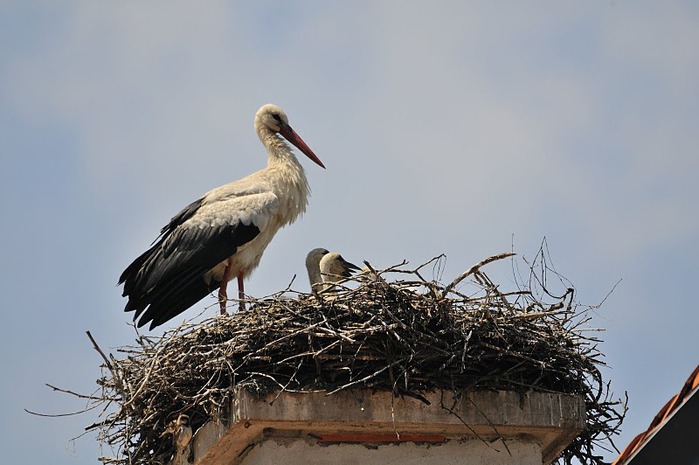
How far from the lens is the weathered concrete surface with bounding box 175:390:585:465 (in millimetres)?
5547

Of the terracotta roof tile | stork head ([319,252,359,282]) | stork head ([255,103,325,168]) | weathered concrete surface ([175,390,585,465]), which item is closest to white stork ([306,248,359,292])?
stork head ([319,252,359,282])

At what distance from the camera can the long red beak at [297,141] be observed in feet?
33.2

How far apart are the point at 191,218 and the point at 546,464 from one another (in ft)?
13.1

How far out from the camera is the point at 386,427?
5.67 metres

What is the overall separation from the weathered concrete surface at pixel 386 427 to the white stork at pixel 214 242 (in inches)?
125

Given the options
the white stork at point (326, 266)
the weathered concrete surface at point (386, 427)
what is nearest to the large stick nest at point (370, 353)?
the weathered concrete surface at point (386, 427)

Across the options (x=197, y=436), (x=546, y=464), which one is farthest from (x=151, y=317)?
(x=546, y=464)

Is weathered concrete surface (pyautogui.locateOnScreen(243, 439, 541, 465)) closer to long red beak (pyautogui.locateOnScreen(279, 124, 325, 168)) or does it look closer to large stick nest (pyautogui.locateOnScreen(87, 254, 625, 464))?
large stick nest (pyautogui.locateOnScreen(87, 254, 625, 464))

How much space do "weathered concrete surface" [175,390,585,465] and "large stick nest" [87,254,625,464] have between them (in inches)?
2.5

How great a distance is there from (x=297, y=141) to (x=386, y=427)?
4757mm

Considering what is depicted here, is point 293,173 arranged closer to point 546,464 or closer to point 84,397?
point 84,397

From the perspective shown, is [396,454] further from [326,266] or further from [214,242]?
[214,242]

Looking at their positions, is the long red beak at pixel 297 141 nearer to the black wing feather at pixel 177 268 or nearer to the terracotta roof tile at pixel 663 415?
the black wing feather at pixel 177 268

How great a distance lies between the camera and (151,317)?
899 cm
